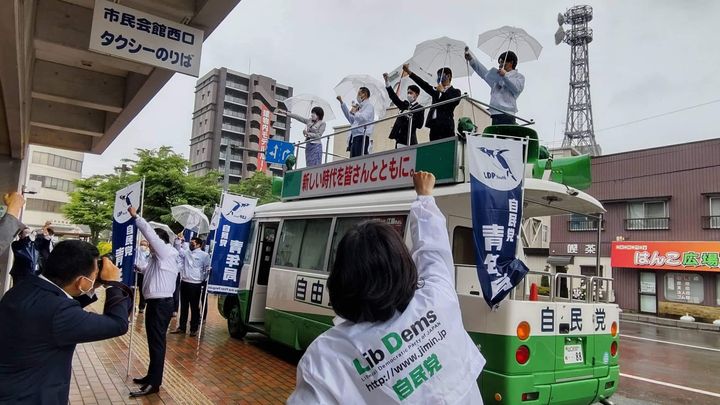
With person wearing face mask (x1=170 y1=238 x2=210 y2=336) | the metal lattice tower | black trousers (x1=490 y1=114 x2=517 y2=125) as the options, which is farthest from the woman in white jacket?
the metal lattice tower

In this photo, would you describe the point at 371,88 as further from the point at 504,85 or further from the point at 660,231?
the point at 660,231

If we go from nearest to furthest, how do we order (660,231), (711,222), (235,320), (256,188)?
1. (235,320)
2. (711,222)
3. (660,231)
4. (256,188)

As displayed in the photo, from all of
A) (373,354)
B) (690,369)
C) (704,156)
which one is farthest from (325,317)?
(704,156)

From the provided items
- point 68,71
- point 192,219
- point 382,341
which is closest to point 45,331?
point 382,341

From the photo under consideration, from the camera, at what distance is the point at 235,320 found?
30.8 ft

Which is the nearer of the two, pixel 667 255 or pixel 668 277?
pixel 667 255

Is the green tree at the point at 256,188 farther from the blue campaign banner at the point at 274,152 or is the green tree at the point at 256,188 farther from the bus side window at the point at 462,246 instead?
the bus side window at the point at 462,246

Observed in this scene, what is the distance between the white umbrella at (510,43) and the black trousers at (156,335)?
557 cm

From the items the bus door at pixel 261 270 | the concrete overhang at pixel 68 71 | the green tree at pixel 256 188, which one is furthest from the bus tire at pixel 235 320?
the green tree at pixel 256 188

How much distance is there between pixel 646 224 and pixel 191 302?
2137 cm

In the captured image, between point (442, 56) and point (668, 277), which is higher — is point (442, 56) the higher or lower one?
the higher one

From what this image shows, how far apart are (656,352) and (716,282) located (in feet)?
36.0

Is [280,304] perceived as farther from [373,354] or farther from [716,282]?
[716,282]

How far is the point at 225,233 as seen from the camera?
29.1ft
